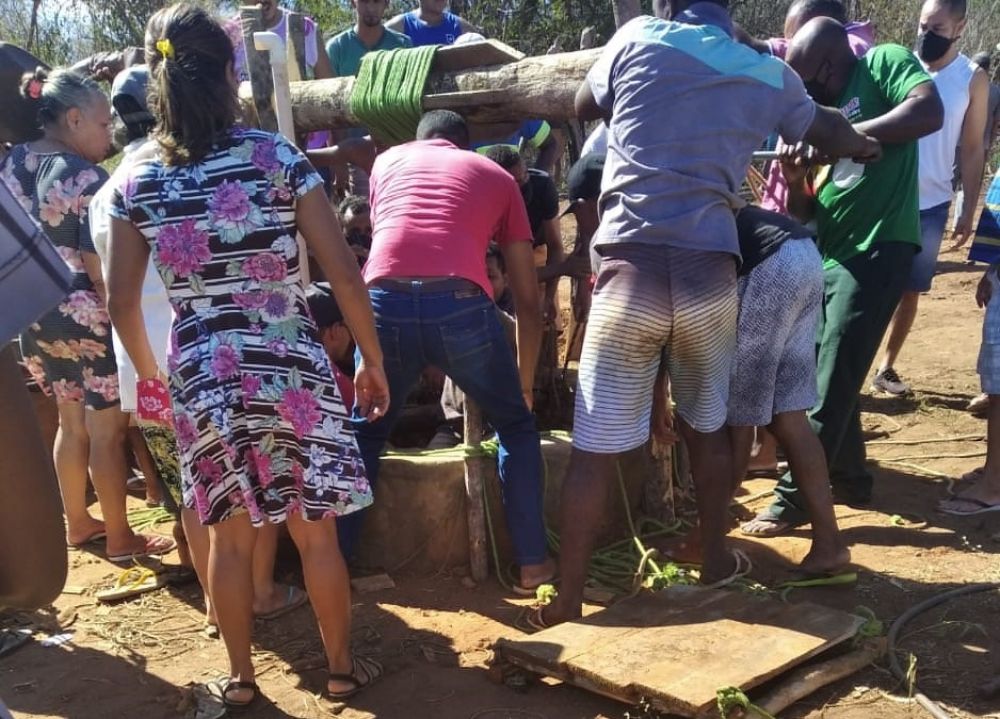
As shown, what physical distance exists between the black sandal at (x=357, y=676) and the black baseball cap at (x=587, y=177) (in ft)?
7.26

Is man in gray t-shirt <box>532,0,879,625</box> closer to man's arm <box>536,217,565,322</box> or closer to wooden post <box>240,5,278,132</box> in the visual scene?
wooden post <box>240,5,278,132</box>

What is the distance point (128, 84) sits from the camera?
169 inches

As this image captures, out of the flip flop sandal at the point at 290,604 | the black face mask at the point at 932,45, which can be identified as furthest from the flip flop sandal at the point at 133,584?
the black face mask at the point at 932,45

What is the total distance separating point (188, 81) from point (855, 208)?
2.81 metres

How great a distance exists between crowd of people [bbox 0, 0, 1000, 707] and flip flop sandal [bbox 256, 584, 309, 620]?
0.06 feet

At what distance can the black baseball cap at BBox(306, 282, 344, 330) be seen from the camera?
175 inches

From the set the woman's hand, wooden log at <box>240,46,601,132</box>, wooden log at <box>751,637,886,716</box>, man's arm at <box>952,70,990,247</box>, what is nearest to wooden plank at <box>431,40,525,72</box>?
wooden log at <box>240,46,601,132</box>

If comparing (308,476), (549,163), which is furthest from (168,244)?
(549,163)

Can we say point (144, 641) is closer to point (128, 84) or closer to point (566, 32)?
point (128, 84)

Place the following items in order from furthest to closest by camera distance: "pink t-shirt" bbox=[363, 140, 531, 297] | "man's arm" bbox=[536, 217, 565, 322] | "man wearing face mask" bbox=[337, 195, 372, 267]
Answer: "man's arm" bbox=[536, 217, 565, 322]
"man wearing face mask" bbox=[337, 195, 372, 267]
"pink t-shirt" bbox=[363, 140, 531, 297]

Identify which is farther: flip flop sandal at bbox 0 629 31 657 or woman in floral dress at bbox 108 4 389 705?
flip flop sandal at bbox 0 629 31 657

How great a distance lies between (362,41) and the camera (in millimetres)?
7102

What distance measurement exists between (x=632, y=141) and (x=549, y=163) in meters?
4.27

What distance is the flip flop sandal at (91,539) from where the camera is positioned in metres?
5.08
